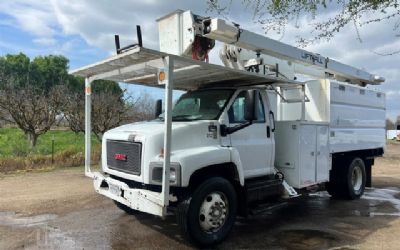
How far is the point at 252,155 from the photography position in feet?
23.3

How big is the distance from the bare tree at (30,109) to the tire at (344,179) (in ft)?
42.0

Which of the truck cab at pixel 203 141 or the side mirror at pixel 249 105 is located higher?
the side mirror at pixel 249 105

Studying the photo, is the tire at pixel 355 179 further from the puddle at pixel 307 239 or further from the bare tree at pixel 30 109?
the bare tree at pixel 30 109

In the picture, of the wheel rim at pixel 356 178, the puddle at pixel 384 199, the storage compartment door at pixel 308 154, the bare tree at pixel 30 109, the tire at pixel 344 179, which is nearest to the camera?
the storage compartment door at pixel 308 154

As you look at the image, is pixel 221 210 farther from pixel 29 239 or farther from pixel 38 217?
pixel 38 217

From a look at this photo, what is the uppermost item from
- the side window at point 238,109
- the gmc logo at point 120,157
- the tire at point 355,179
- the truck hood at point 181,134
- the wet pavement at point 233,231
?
the side window at point 238,109

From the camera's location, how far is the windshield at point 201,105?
6.90 m

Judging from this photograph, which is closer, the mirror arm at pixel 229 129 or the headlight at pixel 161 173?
the headlight at pixel 161 173

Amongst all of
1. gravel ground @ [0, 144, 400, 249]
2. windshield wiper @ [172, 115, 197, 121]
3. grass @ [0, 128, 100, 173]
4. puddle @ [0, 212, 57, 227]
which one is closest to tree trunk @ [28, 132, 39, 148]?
grass @ [0, 128, 100, 173]

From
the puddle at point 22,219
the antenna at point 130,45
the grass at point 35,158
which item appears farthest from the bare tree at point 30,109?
the antenna at point 130,45

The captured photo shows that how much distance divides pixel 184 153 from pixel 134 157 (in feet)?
2.83

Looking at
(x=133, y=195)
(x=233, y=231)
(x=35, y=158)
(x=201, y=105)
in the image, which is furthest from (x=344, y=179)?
(x=35, y=158)

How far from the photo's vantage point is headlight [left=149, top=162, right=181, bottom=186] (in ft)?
18.8

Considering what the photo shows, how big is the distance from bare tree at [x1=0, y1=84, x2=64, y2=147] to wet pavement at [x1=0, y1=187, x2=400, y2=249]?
10.2m
